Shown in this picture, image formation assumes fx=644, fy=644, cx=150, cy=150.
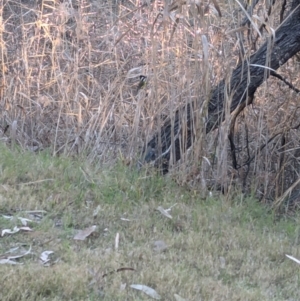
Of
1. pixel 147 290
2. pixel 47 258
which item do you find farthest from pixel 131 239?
pixel 147 290

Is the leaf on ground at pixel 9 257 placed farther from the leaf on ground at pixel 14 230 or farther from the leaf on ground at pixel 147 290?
the leaf on ground at pixel 147 290

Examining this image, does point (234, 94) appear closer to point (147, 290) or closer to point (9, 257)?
point (147, 290)

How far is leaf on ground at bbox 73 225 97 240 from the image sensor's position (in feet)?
13.1

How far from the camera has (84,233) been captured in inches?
160

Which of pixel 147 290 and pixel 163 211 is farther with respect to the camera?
pixel 163 211

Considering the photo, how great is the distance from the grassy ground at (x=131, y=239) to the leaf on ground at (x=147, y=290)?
1.2 inches

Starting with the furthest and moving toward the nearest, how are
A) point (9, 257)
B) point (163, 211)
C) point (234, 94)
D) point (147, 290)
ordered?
point (234, 94)
point (163, 211)
point (9, 257)
point (147, 290)

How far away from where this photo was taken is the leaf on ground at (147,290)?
10.9 ft

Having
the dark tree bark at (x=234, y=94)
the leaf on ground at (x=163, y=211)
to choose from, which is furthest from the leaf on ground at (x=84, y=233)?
the dark tree bark at (x=234, y=94)

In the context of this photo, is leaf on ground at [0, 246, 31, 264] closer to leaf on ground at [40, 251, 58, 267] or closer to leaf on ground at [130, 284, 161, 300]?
leaf on ground at [40, 251, 58, 267]

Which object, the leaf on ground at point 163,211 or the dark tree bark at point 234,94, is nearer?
the leaf on ground at point 163,211

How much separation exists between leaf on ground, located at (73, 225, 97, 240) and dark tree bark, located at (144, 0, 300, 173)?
1.31 metres

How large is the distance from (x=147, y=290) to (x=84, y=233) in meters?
0.83

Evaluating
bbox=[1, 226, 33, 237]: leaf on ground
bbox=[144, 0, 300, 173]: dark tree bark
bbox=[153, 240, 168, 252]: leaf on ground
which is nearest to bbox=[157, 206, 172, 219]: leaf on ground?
A: bbox=[153, 240, 168, 252]: leaf on ground
